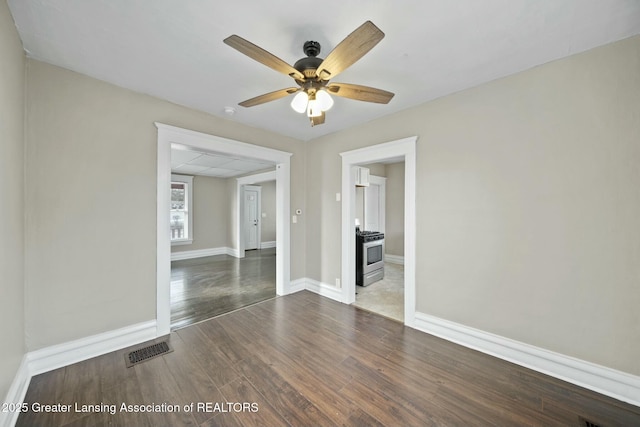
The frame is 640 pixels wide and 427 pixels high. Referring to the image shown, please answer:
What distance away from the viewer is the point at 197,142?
2.80 meters

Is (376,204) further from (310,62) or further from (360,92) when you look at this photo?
(310,62)

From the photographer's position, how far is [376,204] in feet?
21.0

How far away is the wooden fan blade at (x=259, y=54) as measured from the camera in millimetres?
1251

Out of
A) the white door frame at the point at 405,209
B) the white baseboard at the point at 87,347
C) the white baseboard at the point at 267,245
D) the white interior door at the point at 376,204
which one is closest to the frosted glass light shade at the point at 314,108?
the white door frame at the point at 405,209

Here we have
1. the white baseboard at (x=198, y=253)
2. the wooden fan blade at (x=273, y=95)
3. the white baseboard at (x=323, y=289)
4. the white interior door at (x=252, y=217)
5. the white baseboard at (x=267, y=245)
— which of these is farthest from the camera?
the white baseboard at (x=267, y=245)

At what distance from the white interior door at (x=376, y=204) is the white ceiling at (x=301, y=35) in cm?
403

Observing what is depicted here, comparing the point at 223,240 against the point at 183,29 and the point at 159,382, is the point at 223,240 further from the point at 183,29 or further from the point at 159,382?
the point at 183,29

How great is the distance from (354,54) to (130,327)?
3.19m

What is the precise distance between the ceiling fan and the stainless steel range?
2.70 metres

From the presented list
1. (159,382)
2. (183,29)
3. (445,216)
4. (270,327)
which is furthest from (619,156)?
(159,382)

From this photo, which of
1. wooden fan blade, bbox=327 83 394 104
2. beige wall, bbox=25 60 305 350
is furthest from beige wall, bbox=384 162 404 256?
beige wall, bbox=25 60 305 350

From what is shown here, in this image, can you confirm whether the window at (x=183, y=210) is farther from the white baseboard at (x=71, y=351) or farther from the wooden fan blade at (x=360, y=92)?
the wooden fan blade at (x=360, y=92)

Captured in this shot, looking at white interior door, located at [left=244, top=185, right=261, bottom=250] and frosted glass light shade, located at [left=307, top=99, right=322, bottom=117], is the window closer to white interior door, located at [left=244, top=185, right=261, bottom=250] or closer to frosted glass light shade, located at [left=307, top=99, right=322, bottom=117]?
white interior door, located at [left=244, top=185, right=261, bottom=250]

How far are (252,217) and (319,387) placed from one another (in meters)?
6.80
